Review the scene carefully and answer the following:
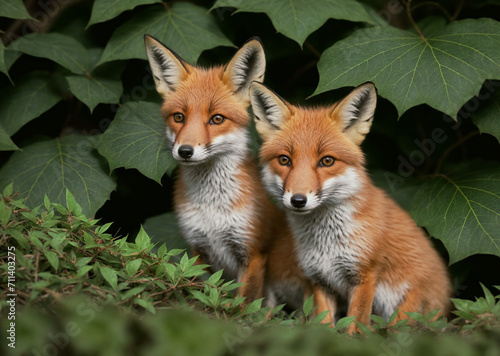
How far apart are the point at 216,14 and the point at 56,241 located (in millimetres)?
2371

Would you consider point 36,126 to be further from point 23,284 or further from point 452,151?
point 452,151

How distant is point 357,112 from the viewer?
3.20 m

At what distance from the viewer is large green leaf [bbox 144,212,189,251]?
395 centimetres

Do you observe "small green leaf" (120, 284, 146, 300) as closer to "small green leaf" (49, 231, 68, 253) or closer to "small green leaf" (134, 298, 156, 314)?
"small green leaf" (134, 298, 156, 314)

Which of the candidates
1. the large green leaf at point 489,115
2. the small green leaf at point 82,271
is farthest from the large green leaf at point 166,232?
the large green leaf at point 489,115

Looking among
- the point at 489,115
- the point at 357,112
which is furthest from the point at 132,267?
the point at 489,115

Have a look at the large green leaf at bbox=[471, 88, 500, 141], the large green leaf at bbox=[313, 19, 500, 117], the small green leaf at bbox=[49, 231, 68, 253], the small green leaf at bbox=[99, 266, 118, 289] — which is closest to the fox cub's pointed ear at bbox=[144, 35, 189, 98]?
the large green leaf at bbox=[313, 19, 500, 117]

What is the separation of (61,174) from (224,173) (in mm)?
1272

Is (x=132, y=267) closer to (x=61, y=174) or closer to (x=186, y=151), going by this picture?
(x=186, y=151)

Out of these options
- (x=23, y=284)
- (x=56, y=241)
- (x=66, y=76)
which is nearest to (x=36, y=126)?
(x=66, y=76)

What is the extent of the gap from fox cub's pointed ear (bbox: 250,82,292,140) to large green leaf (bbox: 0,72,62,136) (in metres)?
1.83

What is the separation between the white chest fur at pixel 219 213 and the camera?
341cm

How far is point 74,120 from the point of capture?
15.7ft

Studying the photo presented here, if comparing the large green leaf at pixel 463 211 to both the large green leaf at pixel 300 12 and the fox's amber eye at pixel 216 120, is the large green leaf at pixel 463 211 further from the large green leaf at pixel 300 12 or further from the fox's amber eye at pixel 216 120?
the fox's amber eye at pixel 216 120
